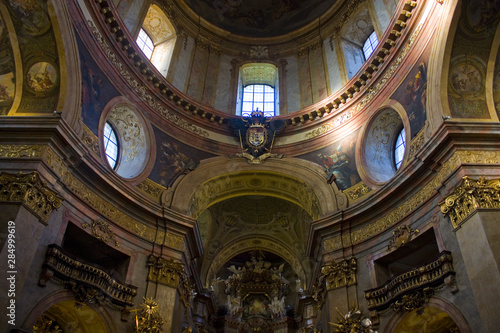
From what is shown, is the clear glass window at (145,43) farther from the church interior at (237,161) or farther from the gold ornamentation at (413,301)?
the gold ornamentation at (413,301)

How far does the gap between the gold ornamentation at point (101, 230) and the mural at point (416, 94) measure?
31.4 ft

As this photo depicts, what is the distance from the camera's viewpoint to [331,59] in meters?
19.8

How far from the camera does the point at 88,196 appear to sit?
12.1 m

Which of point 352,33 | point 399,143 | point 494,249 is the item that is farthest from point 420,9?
point 494,249

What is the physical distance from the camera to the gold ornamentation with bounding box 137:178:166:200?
14.5 metres

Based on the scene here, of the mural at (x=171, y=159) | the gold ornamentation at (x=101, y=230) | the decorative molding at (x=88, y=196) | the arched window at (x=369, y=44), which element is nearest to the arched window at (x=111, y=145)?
the mural at (x=171, y=159)

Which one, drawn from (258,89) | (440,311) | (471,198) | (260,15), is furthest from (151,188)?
(260,15)

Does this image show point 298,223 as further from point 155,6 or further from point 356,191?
point 155,6

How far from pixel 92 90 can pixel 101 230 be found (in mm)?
4461

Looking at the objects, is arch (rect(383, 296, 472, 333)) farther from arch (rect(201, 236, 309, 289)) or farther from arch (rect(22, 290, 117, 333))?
arch (rect(201, 236, 309, 289))

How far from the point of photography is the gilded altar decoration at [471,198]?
963cm

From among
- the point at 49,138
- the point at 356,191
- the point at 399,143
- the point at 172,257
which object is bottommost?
the point at 172,257

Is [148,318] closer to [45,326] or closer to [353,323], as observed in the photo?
[45,326]

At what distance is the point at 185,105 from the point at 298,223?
8471 mm
